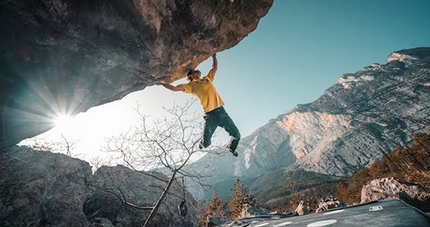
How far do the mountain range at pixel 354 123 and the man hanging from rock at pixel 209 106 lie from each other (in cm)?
6454

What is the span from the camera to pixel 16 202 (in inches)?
240

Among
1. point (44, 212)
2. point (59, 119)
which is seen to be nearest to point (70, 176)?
point (44, 212)

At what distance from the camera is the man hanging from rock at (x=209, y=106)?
5.66m

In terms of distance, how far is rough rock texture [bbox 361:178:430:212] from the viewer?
14.7 ft

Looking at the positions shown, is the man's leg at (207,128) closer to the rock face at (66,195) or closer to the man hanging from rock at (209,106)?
the man hanging from rock at (209,106)

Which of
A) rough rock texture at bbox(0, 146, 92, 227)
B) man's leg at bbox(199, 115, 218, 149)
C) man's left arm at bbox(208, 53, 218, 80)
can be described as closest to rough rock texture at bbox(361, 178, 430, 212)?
man's leg at bbox(199, 115, 218, 149)

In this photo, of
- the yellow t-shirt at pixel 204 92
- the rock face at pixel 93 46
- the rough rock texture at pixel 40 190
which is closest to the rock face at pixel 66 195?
the rough rock texture at pixel 40 190

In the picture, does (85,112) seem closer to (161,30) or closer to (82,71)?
(82,71)

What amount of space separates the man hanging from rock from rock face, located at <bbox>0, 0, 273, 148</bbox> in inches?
53.2

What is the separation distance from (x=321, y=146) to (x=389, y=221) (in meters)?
150

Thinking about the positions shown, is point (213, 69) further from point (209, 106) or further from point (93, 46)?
point (93, 46)

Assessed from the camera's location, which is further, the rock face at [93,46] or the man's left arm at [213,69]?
the man's left arm at [213,69]

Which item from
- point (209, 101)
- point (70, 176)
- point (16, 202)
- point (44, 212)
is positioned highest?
point (209, 101)

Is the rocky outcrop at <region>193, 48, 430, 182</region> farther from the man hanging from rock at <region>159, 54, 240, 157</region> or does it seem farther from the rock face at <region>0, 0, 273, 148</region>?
the man hanging from rock at <region>159, 54, 240, 157</region>
